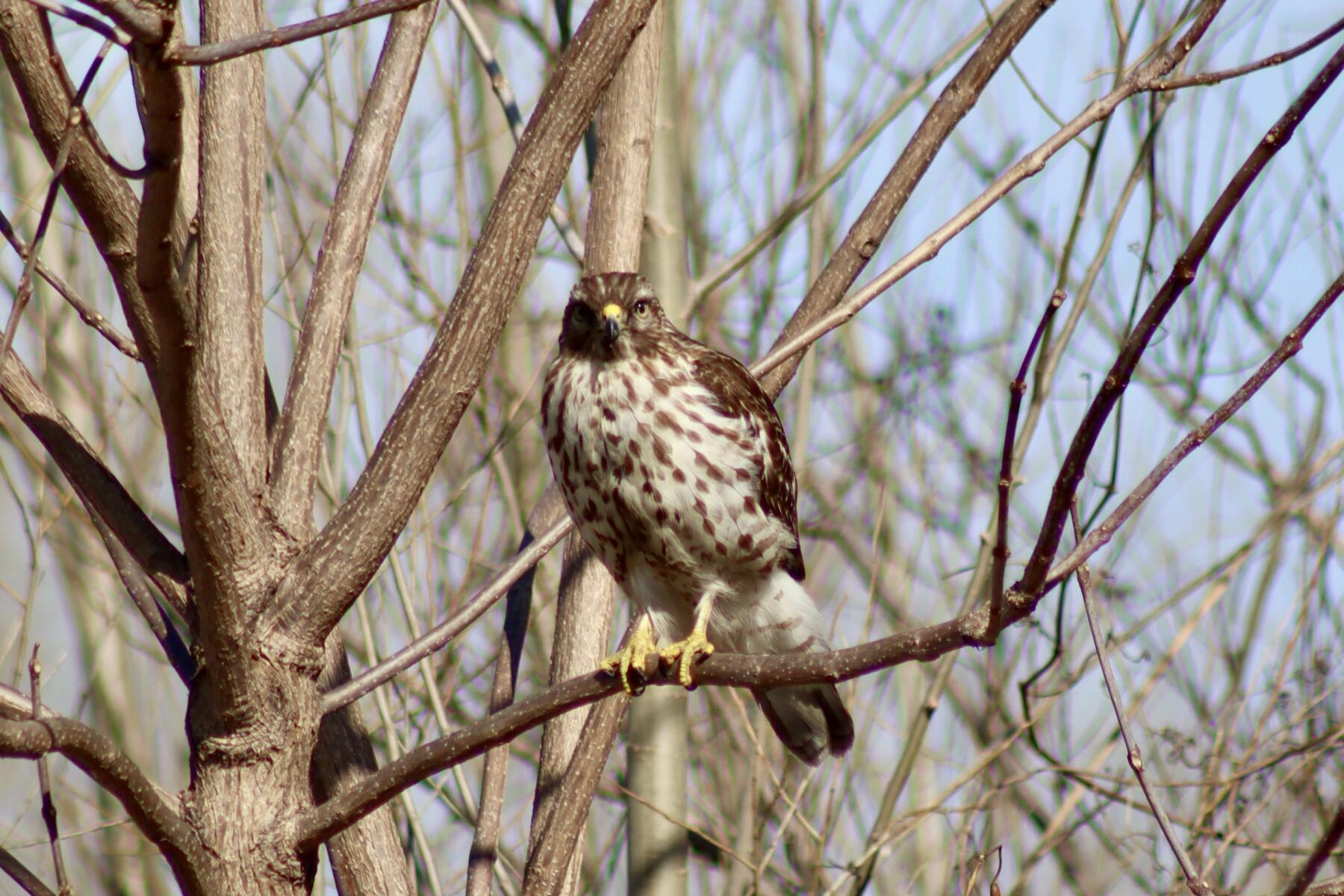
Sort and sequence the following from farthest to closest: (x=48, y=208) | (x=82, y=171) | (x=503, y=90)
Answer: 1. (x=503, y=90)
2. (x=82, y=171)
3. (x=48, y=208)

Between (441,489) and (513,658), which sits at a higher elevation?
(441,489)

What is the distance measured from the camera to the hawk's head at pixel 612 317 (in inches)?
157

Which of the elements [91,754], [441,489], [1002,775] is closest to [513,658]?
[91,754]

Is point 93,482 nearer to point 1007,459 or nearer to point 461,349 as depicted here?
point 461,349

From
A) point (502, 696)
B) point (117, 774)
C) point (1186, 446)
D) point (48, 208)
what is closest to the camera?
point (48, 208)

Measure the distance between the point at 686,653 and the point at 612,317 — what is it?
961 mm

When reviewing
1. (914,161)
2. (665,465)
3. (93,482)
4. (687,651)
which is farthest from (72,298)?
(914,161)

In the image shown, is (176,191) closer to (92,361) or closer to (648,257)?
(648,257)

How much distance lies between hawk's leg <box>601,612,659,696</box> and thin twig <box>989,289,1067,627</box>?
4.24 ft

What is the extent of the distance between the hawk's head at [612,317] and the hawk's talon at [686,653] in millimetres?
→ 849

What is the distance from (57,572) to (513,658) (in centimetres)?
556

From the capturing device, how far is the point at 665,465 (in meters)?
3.90

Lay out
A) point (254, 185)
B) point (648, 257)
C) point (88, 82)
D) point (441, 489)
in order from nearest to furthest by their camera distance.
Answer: point (88, 82), point (254, 185), point (648, 257), point (441, 489)

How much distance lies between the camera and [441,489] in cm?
734
